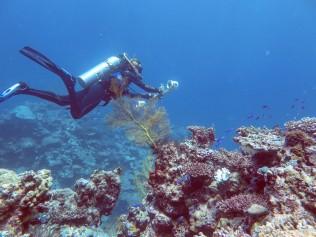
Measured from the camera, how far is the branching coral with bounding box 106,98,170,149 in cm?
784

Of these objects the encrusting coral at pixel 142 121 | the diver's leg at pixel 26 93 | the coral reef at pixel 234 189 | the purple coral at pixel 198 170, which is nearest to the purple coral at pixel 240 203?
the coral reef at pixel 234 189

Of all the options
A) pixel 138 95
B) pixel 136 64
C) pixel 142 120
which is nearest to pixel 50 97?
pixel 138 95

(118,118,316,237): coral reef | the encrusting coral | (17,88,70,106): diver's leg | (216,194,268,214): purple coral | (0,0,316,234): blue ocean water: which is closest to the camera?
(118,118,316,237): coral reef

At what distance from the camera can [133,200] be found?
17219 millimetres

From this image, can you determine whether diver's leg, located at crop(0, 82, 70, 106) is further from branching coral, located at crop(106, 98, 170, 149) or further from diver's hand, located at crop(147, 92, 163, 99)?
diver's hand, located at crop(147, 92, 163, 99)

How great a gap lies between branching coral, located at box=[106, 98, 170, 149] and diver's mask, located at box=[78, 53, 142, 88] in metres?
1.71

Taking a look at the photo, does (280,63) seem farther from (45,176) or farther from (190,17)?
(45,176)

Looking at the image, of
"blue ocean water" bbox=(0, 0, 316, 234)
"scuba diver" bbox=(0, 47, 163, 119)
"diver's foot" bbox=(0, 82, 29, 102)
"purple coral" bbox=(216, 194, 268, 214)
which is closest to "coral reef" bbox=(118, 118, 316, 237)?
"purple coral" bbox=(216, 194, 268, 214)

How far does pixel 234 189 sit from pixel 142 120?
345 centimetres

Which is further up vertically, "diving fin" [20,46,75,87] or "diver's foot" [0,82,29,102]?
"diving fin" [20,46,75,87]

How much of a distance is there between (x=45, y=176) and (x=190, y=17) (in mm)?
190799

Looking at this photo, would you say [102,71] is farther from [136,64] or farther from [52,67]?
[52,67]

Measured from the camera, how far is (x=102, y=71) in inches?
393

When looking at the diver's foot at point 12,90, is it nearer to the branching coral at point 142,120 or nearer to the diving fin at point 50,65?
the diving fin at point 50,65
